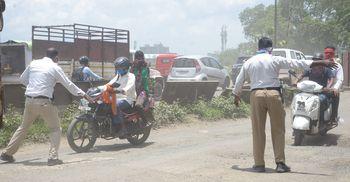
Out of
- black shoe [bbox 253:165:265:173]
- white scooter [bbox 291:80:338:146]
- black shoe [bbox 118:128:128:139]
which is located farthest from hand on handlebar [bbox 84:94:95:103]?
white scooter [bbox 291:80:338:146]

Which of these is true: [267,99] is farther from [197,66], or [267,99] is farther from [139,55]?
[197,66]

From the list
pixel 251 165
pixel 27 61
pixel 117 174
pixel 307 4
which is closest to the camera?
pixel 117 174

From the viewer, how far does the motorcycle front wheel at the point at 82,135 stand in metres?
9.33

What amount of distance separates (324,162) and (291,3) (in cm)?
6584

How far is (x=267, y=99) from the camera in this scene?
24.2 ft

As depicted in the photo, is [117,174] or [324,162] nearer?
[117,174]

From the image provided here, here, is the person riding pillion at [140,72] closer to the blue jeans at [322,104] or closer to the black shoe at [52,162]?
the black shoe at [52,162]

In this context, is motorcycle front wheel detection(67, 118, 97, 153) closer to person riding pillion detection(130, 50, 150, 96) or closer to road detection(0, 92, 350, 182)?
road detection(0, 92, 350, 182)

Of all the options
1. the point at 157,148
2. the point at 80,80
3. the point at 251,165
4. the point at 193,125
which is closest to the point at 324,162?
the point at 251,165

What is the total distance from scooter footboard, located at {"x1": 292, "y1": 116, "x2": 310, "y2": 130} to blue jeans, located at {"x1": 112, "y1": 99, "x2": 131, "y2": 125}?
2.98 meters

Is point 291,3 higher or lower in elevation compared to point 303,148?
higher

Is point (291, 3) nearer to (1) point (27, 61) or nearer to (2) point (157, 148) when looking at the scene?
(1) point (27, 61)

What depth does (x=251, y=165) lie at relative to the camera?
805 cm

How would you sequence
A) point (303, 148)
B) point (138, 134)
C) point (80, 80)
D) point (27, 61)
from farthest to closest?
point (27, 61) < point (80, 80) < point (138, 134) < point (303, 148)
